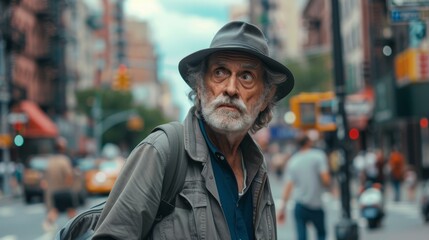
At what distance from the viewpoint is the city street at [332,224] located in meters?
17.7

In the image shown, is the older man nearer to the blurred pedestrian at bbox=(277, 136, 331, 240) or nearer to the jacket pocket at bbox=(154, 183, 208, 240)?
the jacket pocket at bbox=(154, 183, 208, 240)

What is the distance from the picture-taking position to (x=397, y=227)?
1956 cm

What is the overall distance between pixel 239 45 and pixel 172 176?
23.0 inches

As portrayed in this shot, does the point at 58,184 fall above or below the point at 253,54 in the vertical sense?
below

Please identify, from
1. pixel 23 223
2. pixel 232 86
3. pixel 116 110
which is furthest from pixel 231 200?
pixel 116 110

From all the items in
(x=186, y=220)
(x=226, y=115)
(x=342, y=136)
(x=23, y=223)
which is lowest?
(x=23, y=223)

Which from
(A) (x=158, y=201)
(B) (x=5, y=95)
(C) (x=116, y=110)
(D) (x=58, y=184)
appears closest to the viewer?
(A) (x=158, y=201)

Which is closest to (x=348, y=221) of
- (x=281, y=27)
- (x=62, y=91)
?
(x=62, y=91)

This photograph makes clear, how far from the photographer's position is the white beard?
3500 millimetres

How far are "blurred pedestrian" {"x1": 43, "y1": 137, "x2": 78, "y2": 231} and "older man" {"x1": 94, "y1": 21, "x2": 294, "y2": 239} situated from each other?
13.7 meters

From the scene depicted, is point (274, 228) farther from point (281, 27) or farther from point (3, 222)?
point (281, 27)

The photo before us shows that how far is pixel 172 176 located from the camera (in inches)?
129

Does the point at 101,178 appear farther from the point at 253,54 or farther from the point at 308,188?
the point at 253,54

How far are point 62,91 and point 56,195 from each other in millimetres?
52008
